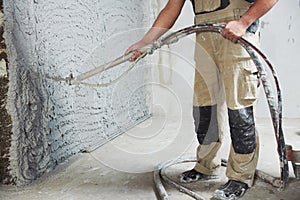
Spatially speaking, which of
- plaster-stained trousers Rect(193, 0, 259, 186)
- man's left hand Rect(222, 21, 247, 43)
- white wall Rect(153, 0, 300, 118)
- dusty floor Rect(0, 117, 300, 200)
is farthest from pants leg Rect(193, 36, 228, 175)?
white wall Rect(153, 0, 300, 118)

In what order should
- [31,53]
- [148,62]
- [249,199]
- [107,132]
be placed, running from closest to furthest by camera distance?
[249,199], [31,53], [107,132], [148,62]

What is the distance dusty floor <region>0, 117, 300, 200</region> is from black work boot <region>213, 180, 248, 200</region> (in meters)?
0.03

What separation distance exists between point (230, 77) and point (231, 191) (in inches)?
19.8

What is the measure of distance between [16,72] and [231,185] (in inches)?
44.5

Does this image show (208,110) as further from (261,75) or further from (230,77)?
(261,75)

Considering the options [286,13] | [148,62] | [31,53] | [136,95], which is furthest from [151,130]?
[286,13]

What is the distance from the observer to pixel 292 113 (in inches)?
126

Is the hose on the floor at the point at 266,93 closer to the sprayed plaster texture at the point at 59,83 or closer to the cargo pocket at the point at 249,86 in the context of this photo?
the cargo pocket at the point at 249,86

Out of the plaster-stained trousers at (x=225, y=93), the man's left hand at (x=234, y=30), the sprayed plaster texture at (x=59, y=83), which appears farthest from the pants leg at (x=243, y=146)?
the sprayed plaster texture at (x=59, y=83)

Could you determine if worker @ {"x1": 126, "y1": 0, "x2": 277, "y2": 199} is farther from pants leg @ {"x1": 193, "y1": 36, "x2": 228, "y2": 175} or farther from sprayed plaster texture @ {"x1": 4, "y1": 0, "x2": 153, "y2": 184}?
sprayed plaster texture @ {"x1": 4, "y1": 0, "x2": 153, "y2": 184}

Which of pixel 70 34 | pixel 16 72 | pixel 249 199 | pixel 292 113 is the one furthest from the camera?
pixel 292 113

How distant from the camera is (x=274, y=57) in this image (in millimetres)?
3189

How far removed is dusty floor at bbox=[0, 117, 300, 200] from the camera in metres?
1.58

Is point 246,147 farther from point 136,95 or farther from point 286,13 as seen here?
point 286,13
